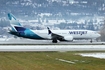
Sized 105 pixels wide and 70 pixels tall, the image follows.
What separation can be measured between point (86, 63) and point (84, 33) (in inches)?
1709

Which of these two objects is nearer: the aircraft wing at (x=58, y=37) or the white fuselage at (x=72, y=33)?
the aircraft wing at (x=58, y=37)

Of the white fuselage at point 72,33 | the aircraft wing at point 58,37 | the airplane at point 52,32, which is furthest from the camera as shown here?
the white fuselage at point 72,33

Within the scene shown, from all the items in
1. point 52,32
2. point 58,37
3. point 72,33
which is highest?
point 52,32

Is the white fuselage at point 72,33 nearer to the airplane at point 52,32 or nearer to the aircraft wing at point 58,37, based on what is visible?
the airplane at point 52,32

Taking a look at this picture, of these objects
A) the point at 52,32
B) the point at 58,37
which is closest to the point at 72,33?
the point at 58,37

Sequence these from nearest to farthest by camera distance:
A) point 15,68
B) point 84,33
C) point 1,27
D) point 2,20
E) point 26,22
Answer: point 15,68, point 84,33, point 1,27, point 2,20, point 26,22

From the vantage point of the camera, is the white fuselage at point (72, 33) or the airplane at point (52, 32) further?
the white fuselage at point (72, 33)

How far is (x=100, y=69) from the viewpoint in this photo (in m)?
29.8

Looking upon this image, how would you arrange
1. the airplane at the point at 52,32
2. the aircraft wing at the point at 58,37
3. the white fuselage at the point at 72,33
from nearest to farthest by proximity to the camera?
1. the aircraft wing at the point at 58,37
2. the airplane at the point at 52,32
3. the white fuselage at the point at 72,33

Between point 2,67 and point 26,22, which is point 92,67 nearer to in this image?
point 2,67

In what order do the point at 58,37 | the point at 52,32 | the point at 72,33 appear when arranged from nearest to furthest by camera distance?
the point at 58,37, the point at 72,33, the point at 52,32

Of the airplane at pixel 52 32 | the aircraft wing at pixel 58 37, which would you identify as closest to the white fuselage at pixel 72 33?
the airplane at pixel 52 32

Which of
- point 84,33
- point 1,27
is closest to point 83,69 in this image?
point 84,33

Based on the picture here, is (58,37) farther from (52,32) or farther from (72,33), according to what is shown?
(72,33)
